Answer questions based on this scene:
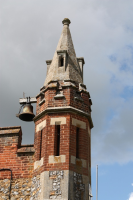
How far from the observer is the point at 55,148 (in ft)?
39.8

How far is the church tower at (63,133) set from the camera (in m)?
11.5

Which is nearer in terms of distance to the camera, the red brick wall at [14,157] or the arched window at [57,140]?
the arched window at [57,140]

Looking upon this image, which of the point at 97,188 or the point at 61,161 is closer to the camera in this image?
the point at 61,161

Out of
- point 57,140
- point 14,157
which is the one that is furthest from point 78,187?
point 14,157

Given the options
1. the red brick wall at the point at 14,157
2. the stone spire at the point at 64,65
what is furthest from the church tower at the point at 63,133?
the red brick wall at the point at 14,157

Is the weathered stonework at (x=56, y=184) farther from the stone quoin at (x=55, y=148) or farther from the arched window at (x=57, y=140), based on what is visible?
the arched window at (x=57, y=140)

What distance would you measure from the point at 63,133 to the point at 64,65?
303 cm

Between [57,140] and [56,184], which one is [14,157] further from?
[56,184]

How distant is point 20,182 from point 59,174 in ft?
4.90

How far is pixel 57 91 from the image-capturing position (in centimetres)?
1329

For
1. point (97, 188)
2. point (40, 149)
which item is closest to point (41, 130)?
point (40, 149)

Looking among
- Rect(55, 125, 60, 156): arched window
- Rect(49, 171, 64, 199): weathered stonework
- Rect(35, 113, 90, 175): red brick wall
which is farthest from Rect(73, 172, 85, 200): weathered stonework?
Rect(55, 125, 60, 156): arched window

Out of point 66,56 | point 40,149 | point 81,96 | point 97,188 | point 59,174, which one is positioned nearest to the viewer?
point 59,174

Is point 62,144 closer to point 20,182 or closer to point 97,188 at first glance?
point 20,182
